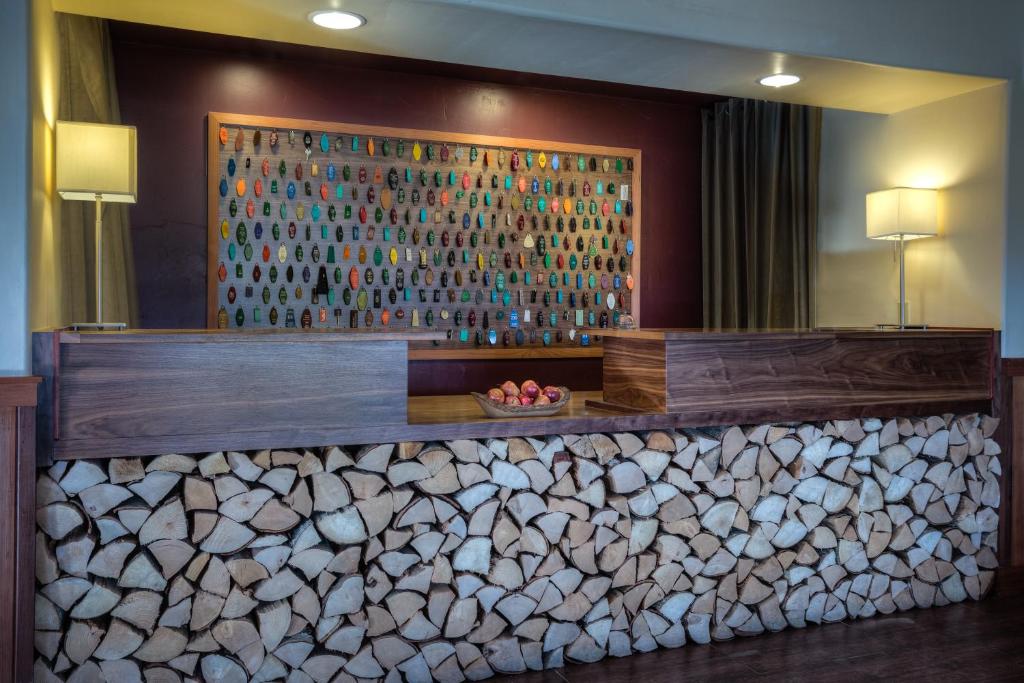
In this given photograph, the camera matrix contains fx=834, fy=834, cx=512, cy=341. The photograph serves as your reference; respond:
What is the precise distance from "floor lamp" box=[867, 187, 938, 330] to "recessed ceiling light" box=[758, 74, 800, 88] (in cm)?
63

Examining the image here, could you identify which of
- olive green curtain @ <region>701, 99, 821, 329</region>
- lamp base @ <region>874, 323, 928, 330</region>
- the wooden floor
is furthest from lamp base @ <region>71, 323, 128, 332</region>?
olive green curtain @ <region>701, 99, 821, 329</region>

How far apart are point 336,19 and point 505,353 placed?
2236mm

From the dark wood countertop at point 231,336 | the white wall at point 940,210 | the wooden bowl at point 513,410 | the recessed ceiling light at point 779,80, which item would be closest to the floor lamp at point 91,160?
the dark wood countertop at point 231,336

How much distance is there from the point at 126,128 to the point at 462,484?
4.87 feet

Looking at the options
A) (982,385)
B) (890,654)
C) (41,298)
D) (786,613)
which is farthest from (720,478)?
(41,298)

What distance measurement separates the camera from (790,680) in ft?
8.52

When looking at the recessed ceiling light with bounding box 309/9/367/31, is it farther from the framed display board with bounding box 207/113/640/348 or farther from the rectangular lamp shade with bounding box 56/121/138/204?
the framed display board with bounding box 207/113/640/348

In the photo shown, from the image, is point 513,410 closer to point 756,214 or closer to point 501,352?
point 501,352

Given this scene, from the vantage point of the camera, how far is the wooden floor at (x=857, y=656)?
2627mm

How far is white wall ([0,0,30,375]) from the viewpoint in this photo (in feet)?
7.00

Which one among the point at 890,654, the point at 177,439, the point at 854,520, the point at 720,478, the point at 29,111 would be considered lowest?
the point at 890,654

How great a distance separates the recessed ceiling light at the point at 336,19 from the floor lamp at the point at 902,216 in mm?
2266

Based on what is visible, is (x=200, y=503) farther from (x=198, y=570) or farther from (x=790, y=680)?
(x=790, y=680)

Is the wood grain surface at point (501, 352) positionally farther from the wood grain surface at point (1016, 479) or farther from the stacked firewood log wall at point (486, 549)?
the wood grain surface at point (1016, 479)
